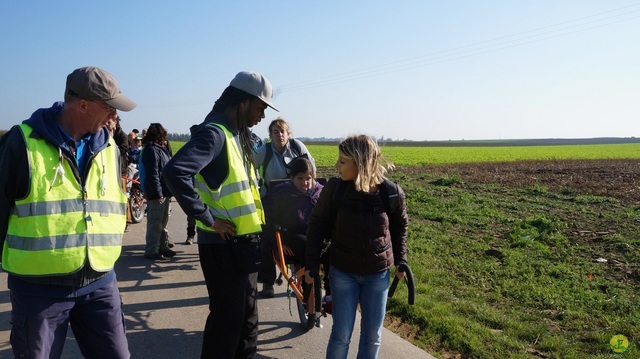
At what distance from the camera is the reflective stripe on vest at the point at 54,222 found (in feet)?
7.82

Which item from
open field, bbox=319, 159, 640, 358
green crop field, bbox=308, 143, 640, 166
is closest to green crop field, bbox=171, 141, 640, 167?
green crop field, bbox=308, 143, 640, 166

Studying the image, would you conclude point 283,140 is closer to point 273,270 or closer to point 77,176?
point 273,270

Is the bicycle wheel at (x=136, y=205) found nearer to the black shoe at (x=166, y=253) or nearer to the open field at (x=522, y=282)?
the black shoe at (x=166, y=253)

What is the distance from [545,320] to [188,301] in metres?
3.95

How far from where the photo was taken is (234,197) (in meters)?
3.20

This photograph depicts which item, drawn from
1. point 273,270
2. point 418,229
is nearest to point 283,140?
point 273,270

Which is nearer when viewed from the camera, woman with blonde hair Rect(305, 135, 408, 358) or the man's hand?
the man's hand

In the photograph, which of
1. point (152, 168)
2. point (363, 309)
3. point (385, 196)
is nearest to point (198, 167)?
point (385, 196)

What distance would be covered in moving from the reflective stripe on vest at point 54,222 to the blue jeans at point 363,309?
5.34 ft

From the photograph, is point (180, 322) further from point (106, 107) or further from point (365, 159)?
point (106, 107)

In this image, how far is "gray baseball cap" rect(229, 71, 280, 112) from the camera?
326 centimetres

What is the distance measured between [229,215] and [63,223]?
103cm

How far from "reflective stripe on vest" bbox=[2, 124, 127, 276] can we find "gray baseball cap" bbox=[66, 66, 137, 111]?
0.29 m

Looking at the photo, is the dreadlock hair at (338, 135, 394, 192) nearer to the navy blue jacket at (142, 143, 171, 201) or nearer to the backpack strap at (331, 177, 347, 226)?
the backpack strap at (331, 177, 347, 226)
